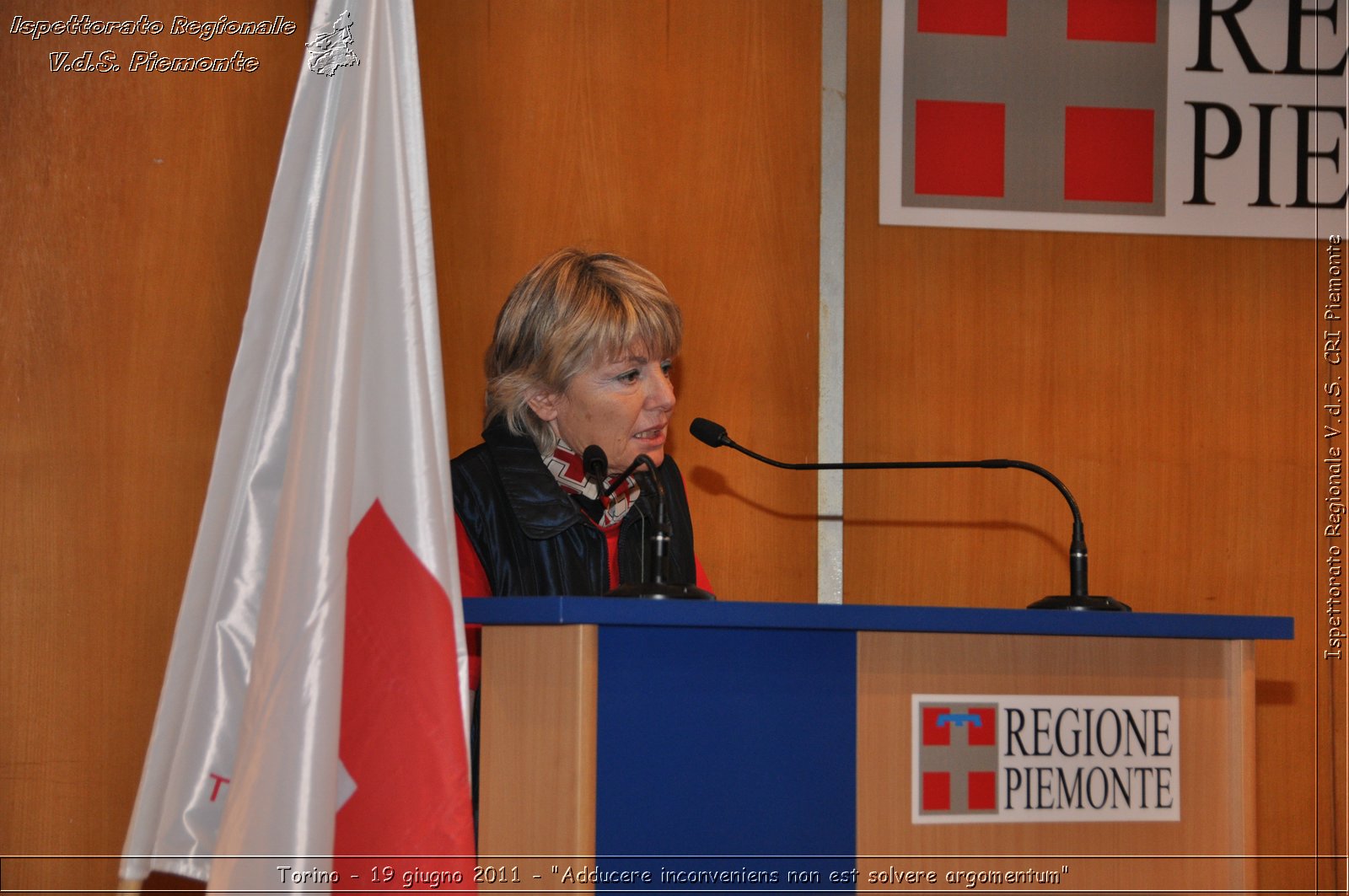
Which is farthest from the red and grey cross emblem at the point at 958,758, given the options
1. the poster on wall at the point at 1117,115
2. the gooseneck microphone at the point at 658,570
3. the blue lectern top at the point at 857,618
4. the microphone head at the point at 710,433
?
the poster on wall at the point at 1117,115

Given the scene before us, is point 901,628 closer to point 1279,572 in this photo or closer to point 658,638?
point 658,638

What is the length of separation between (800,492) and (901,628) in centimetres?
149

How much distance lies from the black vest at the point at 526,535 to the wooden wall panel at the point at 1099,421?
3.36ft

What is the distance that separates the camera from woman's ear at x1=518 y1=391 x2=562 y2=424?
251 centimetres

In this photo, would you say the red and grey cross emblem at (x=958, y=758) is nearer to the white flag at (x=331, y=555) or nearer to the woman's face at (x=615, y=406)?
the white flag at (x=331, y=555)

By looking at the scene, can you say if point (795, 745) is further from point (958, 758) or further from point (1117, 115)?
point (1117, 115)

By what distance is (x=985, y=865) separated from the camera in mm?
1701

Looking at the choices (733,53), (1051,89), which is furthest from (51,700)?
(1051,89)

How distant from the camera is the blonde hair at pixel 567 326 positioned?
8.09 feet

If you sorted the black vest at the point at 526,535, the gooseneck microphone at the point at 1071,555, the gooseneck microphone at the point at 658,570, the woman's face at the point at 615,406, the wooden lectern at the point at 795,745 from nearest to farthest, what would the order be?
1. the wooden lectern at the point at 795,745
2. the gooseneck microphone at the point at 658,570
3. the gooseneck microphone at the point at 1071,555
4. the black vest at the point at 526,535
5. the woman's face at the point at 615,406

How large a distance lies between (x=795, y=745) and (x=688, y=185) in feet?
6.01

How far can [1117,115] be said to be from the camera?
327 centimetres

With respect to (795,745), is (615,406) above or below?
above

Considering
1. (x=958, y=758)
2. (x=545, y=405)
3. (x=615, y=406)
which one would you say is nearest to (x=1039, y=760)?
(x=958, y=758)
